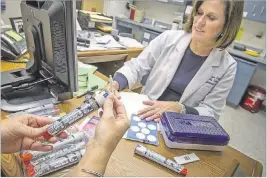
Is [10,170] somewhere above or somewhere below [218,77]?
below

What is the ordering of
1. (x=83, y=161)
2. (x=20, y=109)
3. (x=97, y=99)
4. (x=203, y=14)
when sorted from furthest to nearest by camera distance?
(x=203, y=14) < (x=20, y=109) < (x=97, y=99) < (x=83, y=161)

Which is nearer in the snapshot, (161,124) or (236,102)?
(161,124)

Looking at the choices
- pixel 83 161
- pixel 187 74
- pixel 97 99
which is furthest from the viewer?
pixel 187 74

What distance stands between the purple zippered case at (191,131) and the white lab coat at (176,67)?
0.30 m

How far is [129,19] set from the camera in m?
3.80

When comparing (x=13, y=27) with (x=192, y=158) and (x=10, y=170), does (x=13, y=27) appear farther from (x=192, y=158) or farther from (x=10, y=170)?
(x=192, y=158)

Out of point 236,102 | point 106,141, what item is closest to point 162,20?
point 236,102

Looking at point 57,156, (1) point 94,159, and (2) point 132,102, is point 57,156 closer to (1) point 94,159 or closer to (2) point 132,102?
(1) point 94,159

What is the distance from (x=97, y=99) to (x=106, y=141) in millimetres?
137

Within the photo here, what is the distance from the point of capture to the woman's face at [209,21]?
3.50 ft

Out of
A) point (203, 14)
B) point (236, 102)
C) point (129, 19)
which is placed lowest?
point (236, 102)

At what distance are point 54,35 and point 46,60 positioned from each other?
0.50ft

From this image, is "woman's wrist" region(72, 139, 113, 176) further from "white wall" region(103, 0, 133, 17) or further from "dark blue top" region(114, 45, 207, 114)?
"white wall" region(103, 0, 133, 17)

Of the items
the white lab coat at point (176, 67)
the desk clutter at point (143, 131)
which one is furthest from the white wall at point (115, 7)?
the desk clutter at point (143, 131)
